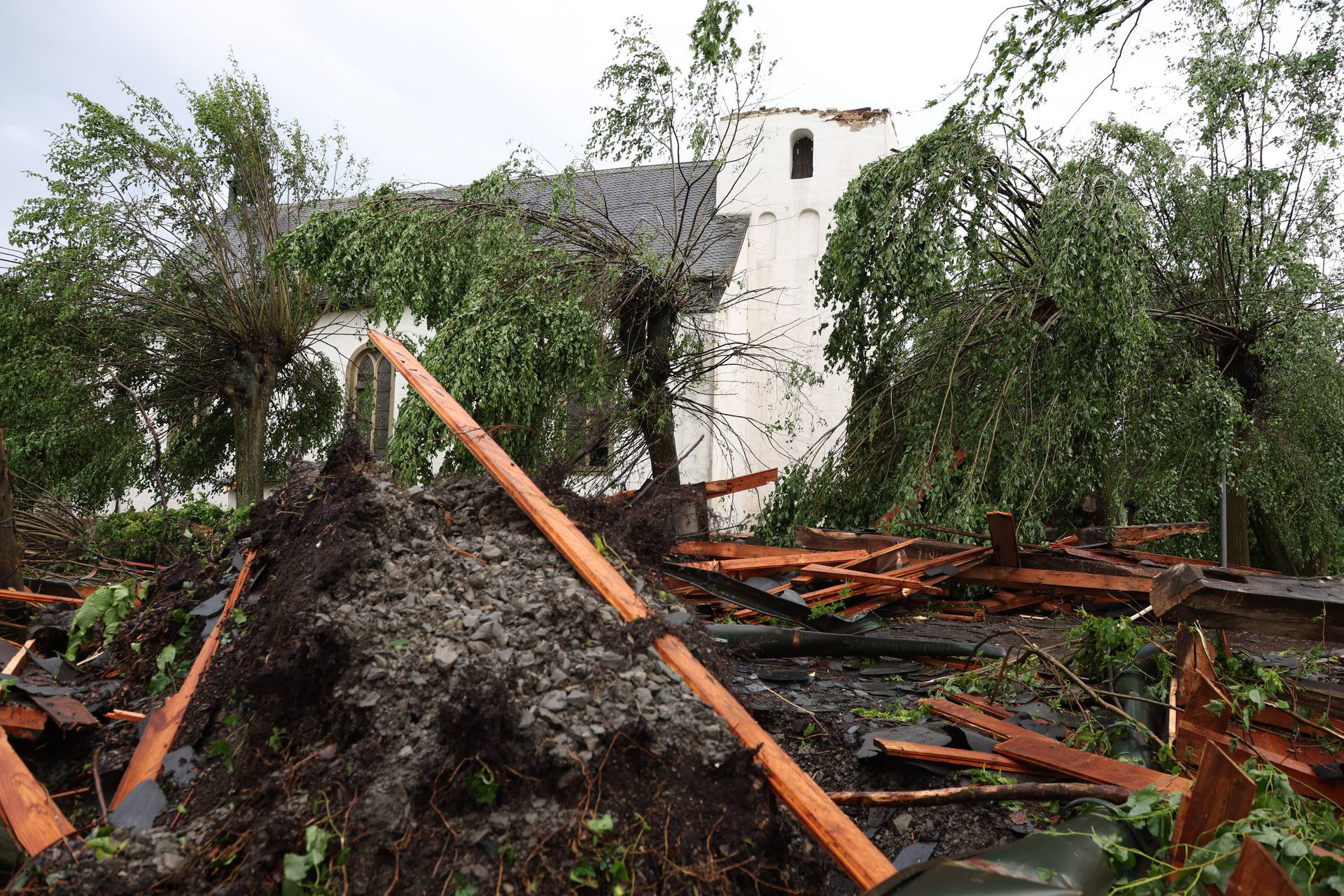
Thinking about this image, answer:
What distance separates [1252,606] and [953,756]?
45.5 inches

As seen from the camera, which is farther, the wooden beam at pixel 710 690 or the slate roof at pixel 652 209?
the slate roof at pixel 652 209

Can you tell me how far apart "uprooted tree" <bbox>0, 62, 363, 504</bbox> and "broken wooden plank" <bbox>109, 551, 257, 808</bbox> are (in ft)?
38.5

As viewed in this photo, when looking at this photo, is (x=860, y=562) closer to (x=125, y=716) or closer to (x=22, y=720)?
(x=125, y=716)

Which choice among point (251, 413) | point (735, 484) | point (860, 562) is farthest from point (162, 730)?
point (251, 413)

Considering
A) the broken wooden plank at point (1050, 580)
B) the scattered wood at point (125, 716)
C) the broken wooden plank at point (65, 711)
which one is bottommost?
the scattered wood at point (125, 716)

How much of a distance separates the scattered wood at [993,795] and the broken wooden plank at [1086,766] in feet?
0.31

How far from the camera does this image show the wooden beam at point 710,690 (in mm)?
2201

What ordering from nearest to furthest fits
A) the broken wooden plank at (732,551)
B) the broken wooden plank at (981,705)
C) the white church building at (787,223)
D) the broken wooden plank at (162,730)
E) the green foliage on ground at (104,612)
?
the broken wooden plank at (162,730) → the broken wooden plank at (981,705) → the green foliage on ground at (104,612) → the broken wooden plank at (732,551) → the white church building at (787,223)

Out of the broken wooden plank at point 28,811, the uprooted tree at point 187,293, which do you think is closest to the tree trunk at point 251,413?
the uprooted tree at point 187,293

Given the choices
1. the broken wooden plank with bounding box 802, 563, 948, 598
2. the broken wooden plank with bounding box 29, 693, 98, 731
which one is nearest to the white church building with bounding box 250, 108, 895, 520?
the broken wooden plank with bounding box 802, 563, 948, 598

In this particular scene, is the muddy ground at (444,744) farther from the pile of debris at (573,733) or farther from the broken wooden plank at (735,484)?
the broken wooden plank at (735,484)

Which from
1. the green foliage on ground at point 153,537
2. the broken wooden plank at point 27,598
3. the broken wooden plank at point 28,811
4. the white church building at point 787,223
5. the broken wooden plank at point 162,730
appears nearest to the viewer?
the broken wooden plank at point 28,811

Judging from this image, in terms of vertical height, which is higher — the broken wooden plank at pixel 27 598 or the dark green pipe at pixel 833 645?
the broken wooden plank at pixel 27 598

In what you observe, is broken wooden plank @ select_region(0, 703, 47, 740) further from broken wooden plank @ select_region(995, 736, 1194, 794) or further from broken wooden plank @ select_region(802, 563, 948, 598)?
broken wooden plank @ select_region(802, 563, 948, 598)
